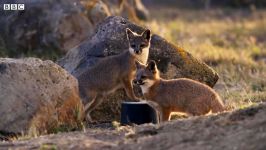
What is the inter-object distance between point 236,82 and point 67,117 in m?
4.97

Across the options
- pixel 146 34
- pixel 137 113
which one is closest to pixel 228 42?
pixel 146 34

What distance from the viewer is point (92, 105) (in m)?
11.4

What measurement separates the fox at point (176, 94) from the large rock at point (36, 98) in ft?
3.40

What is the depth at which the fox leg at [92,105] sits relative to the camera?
11.3 m

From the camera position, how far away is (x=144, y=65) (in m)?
11.2

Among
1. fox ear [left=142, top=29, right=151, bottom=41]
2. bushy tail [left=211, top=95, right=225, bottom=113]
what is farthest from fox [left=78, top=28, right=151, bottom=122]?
bushy tail [left=211, top=95, right=225, bottom=113]

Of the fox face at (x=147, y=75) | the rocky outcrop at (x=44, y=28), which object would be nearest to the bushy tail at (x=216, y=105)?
the fox face at (x=147, y=75)

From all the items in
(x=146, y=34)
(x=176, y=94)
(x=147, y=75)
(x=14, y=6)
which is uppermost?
(x=14, y=6)

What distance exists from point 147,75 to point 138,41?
0.99 metres

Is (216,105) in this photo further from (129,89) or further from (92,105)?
(92,105)

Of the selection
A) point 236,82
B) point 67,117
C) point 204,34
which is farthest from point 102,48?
point 204,34

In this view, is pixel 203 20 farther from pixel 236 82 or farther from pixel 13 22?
pixel 236 82

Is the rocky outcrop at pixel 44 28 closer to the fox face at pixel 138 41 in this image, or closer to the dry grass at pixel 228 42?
the dry grass at pixel 228 42

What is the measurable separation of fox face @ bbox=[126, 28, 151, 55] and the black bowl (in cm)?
130
